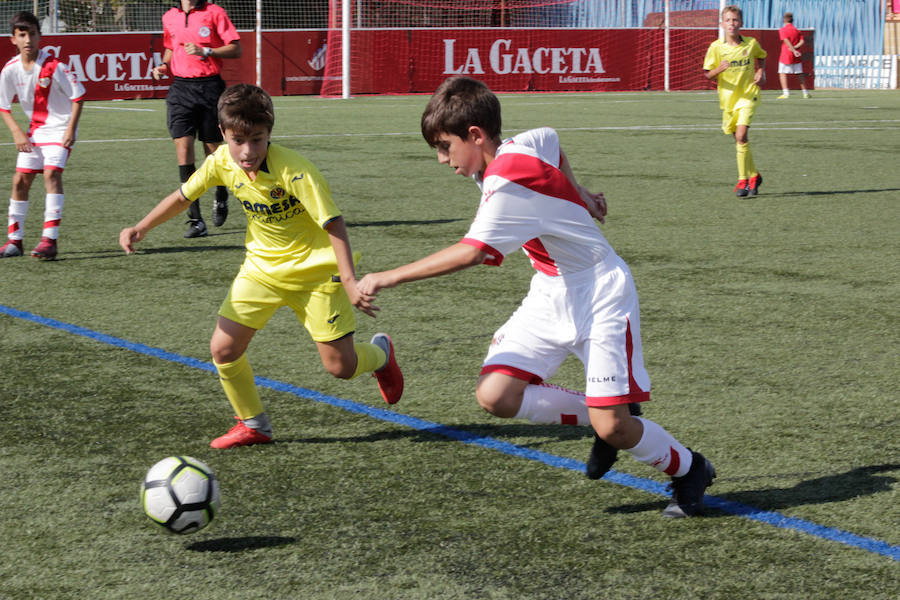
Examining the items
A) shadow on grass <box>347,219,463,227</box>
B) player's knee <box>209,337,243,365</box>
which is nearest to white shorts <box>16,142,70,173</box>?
shadow on grass <box>347,219,463,227</box>

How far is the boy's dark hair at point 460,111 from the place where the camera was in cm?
381

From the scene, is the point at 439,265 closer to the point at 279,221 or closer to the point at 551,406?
the point at 551,406

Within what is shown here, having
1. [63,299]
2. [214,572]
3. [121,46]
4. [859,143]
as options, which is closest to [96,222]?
[63,299]

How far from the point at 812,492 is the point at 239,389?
2146 mm

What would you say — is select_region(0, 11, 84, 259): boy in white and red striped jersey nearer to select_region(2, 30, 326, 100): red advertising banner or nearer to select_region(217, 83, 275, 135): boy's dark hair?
select_region(217, 83, 275, 135): boy's dark hair

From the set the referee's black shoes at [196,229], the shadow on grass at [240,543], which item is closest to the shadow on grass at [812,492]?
the shadow on grass at [240,543]

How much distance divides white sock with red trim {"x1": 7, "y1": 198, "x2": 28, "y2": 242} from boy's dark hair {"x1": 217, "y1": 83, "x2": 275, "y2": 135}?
17.1 feet

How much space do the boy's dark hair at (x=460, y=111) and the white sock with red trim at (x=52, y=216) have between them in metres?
5.92

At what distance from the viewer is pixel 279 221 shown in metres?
4.88

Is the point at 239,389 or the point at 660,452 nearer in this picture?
the point at 660,452

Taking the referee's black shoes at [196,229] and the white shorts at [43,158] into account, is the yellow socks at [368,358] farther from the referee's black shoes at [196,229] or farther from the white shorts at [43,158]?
the referee's black shoes at [196,229]

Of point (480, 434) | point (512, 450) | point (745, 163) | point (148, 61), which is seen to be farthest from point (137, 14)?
point (512, 450)

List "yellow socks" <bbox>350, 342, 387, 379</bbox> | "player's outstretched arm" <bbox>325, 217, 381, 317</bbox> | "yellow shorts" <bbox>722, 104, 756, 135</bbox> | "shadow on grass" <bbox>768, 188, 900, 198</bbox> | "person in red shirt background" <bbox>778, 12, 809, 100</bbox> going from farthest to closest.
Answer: "person in red shirt background" <bbox>778, 12, 809, 100</bbox> → "yellow shorts" <bbox>722, 104, 756, 135</bbox> → "shadow on grass" <bbox>768, 188, 900, 198</bbox> → "yellow socks" <bbox>350, 342, 387, 379</bbox> → "player's outstretched arm" <bbox>325, 217, 381, 317</bbox>

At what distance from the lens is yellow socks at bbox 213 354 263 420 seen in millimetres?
4762
